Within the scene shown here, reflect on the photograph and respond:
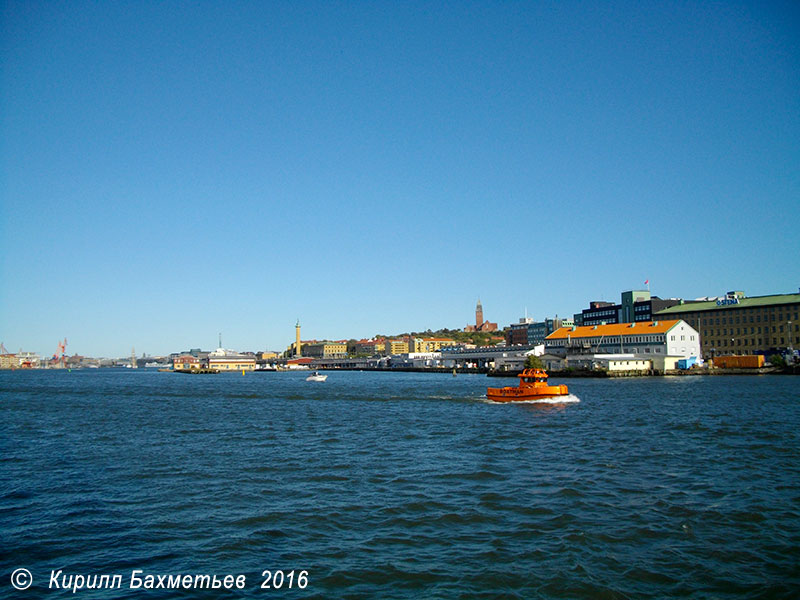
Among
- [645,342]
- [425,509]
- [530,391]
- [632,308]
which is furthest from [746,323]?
[425,509]

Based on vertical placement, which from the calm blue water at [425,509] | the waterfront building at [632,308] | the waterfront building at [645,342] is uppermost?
the waterfront building at [632,308]

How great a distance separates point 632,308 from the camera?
132 metres

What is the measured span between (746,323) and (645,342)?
23523 mm

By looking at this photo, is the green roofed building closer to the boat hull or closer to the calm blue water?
the boat hull

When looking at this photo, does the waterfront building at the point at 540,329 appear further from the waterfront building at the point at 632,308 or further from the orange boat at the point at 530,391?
the orange boat at the point at 530,391

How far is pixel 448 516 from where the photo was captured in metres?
14.3

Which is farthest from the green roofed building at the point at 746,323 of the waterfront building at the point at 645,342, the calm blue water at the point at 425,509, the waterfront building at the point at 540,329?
the calm blue water at the point at 425,509

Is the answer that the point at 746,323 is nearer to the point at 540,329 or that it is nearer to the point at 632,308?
the point at 632,308

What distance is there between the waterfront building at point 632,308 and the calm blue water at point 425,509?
104 m

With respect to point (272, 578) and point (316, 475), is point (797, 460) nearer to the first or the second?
point (316, 475)

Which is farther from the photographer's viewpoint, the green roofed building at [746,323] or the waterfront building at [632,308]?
the waterfront building at [632,308]

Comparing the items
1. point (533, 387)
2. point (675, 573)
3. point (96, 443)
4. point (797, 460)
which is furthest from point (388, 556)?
point (533, 387)

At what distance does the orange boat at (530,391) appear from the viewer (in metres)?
46.2

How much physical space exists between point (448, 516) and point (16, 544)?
9366 millimetres
